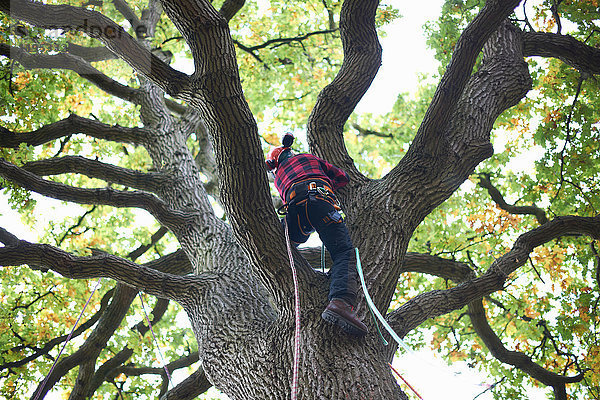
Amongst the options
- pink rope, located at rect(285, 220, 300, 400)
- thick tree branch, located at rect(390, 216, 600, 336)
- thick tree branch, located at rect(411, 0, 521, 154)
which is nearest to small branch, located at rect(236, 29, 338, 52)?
thick tree branch, located at rect(411, 0, 521, 154)

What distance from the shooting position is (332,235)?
3.60 m

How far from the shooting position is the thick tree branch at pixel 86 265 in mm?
3658

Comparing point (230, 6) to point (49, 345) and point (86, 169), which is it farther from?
point (49, 345)

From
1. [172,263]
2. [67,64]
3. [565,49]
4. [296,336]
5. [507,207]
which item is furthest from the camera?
[507,207]

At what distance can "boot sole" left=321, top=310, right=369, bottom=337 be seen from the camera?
3038 mm

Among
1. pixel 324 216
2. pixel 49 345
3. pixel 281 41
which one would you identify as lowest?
pixel 324 216

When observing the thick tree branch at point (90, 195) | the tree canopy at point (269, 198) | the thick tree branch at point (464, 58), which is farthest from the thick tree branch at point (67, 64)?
the thick tree branch at point (464, 58)

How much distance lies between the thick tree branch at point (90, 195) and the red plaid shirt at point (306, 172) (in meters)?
1.42

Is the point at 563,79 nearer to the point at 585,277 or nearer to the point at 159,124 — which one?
the point at 585,277

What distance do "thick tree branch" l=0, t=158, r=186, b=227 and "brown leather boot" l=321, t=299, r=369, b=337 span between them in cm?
244

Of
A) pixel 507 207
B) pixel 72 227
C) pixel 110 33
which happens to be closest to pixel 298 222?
pixel 110 33

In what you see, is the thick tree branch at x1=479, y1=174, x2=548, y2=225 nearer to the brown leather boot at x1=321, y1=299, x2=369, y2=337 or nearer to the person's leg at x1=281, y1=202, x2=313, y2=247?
the person's leg at x1=281, y1=202, x2=313, y2=247

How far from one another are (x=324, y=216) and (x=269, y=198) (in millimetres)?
505

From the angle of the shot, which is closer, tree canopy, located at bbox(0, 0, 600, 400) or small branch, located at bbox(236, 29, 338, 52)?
tree canopy, located at bbox(0, 0, 600, 400)
